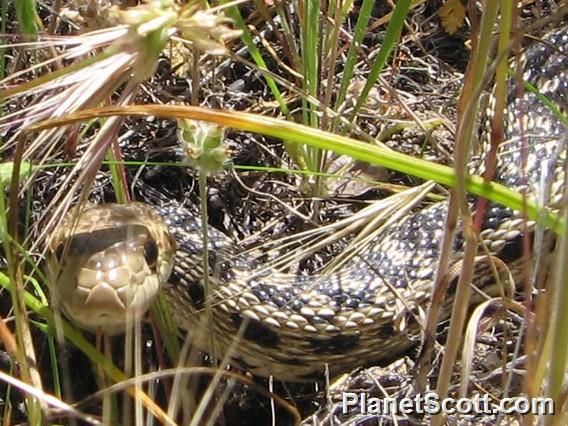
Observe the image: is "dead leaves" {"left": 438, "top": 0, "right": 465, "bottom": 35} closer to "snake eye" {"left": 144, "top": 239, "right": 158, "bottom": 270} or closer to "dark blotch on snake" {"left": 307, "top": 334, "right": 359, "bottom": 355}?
"dark blotch on snake" {"left": 307, "top": 334, "right": 359, "bottom": 355}

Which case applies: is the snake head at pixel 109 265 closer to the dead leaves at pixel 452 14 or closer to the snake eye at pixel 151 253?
the snake eye at pixel 151 253

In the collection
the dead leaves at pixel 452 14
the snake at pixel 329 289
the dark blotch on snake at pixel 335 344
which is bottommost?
the dark blotch on snake at pixel 335 344

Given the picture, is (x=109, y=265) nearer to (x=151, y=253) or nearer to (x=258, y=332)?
(x=151, y=253)

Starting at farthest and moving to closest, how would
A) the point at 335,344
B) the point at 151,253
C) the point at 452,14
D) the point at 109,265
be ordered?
the point at 452,14 < the point at 335,344 < the point at 151,253 < the point at 109,265

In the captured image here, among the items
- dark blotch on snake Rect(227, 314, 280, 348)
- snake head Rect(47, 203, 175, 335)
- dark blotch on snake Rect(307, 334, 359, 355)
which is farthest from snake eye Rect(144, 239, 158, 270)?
dark blotch on snake Rect(307, 334, 359, 355)

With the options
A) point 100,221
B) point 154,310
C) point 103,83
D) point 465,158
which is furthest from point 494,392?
point 103,83

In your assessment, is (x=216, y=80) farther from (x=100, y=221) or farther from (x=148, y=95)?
(x=100, y=221)

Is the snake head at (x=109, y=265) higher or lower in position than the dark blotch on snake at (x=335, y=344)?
higher

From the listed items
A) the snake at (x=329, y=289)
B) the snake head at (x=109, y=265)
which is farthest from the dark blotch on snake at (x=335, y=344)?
the snake head at (x=109, y=265)

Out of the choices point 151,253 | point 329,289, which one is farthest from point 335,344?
point 151,253
